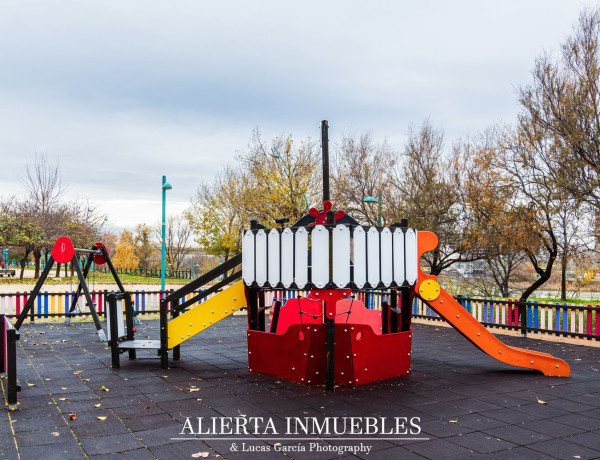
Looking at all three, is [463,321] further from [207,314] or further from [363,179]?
[363,179]

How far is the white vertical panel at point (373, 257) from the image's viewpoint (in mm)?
7953

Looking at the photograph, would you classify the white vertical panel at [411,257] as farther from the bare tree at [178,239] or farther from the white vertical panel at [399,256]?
the bare tree at [178,239]

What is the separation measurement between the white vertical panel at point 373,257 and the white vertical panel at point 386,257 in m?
0.12

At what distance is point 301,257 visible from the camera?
26.0 feet

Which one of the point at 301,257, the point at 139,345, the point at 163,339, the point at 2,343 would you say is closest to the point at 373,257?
the point at 301,257

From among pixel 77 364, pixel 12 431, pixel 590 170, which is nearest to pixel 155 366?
pixel 77 364

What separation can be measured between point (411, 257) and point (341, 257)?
1.47m

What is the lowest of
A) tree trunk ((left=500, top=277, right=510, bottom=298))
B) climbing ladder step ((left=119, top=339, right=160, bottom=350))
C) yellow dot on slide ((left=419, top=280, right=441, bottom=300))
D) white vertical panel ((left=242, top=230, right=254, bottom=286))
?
tree trunk ((left=500, top=277, right=510, bottom=298))

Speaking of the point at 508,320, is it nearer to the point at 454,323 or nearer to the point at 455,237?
the point at 454,323

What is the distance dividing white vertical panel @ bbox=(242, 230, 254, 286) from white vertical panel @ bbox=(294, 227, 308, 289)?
38.9 inches

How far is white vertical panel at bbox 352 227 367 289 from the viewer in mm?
7863

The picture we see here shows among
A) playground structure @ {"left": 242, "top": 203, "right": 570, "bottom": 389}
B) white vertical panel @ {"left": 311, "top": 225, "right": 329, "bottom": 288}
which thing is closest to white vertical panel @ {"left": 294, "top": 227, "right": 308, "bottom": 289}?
playground structure @ {"left": 242, "top": 203, "right": 570, "bottom": 389}

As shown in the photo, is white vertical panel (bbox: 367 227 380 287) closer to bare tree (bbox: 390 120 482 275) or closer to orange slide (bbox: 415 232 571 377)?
orange slide (bbox: 415 232 571 377)

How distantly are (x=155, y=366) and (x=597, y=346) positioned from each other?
388 inches
